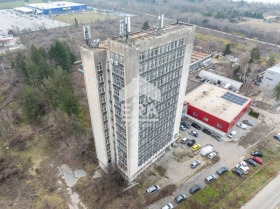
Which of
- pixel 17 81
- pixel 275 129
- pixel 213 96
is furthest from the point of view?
pixel 17 81

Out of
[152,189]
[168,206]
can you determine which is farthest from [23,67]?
[168,206]

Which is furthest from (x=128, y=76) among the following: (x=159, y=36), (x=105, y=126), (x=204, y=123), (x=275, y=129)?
(x=275, y=129)

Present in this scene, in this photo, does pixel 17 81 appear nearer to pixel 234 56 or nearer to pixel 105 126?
pixel 105 126

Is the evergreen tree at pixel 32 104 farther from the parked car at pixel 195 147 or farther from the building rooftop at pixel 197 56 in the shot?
the building rooftop at pixel 197 56

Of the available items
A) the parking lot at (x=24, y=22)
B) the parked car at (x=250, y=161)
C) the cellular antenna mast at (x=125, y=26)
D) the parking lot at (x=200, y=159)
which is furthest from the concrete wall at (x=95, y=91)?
the parking lot at (x=24, y=22)

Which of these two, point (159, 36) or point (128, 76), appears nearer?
point (128, 76)

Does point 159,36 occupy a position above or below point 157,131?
above
